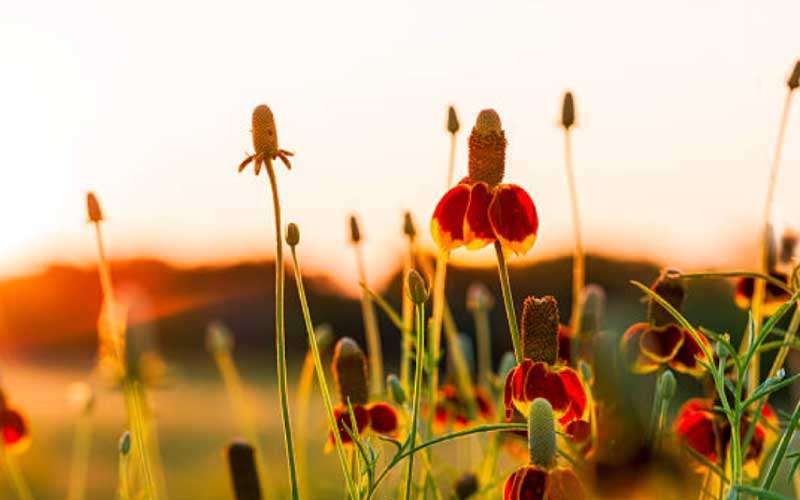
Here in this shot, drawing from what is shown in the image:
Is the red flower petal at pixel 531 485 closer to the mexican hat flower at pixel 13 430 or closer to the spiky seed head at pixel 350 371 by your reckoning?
the spiky seed head at pixel 350 371

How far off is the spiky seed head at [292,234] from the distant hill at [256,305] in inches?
180

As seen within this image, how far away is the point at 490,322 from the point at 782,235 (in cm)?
643

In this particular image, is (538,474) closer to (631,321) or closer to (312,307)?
(631,321)

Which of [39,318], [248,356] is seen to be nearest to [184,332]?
[248,356]

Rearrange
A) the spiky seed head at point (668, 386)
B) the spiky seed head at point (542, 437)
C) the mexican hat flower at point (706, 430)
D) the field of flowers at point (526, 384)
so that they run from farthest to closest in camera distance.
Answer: the mexican hat flower at point (706, 430) → the spiky seed head at point (668, 386) → the field of flowers at point (526, 384) → the spiky seed head at point (542, 437)

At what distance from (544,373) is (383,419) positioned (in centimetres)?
56

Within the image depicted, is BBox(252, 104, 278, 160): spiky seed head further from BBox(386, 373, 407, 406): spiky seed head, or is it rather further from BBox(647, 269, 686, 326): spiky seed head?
BBox(647, 269, 686, 326): spiky seed head

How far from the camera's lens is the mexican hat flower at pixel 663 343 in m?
1.95

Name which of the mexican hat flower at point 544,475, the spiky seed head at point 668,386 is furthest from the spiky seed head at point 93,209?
the spiky seed head at point 668,386

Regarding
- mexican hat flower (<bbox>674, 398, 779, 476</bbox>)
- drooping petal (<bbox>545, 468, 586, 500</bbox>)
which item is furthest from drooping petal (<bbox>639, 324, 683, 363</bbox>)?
drooping petal (<bbox>545, 468, 586, 500</bbox>)

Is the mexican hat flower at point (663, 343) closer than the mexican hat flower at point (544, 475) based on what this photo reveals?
No

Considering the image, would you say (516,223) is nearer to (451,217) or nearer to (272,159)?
(451,217)

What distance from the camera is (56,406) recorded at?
8242 millimetres

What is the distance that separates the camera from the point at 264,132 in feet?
4.73
